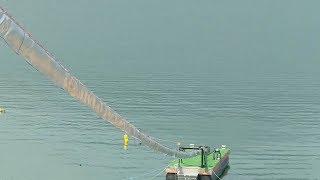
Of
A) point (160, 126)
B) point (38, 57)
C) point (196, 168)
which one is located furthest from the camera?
point (160, 126)

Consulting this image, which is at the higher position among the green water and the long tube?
the green water

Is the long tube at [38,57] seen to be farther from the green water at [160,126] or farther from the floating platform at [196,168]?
the green water at [160,126]

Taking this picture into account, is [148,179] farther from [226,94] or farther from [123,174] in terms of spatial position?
[226,94]

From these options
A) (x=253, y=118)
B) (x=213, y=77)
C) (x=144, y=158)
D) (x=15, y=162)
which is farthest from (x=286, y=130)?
(x=213, y=77)

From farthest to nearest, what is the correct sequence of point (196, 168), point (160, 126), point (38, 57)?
point (160, 126), point (196, 168), point (38, 57)

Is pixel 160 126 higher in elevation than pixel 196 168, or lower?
higher

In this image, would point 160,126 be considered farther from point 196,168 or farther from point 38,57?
point 38,57

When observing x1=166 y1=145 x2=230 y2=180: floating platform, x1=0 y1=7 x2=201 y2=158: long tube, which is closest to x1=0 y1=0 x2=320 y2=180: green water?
x1=166 y1=145 x2=230 y2=180: floating platform

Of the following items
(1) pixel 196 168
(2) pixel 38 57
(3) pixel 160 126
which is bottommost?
(1) pixel 196 168

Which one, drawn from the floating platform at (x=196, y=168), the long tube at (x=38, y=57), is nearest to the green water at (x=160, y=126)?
the floating platform at (x=196, y=168)

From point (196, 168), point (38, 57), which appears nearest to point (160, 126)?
point (196, 168)

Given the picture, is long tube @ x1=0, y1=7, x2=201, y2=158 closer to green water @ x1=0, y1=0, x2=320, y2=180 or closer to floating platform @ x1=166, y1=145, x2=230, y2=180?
floating platform @ x1=166, y1=145, x2=230, y2=180

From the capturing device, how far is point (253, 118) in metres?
126

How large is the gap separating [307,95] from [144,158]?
262ft
